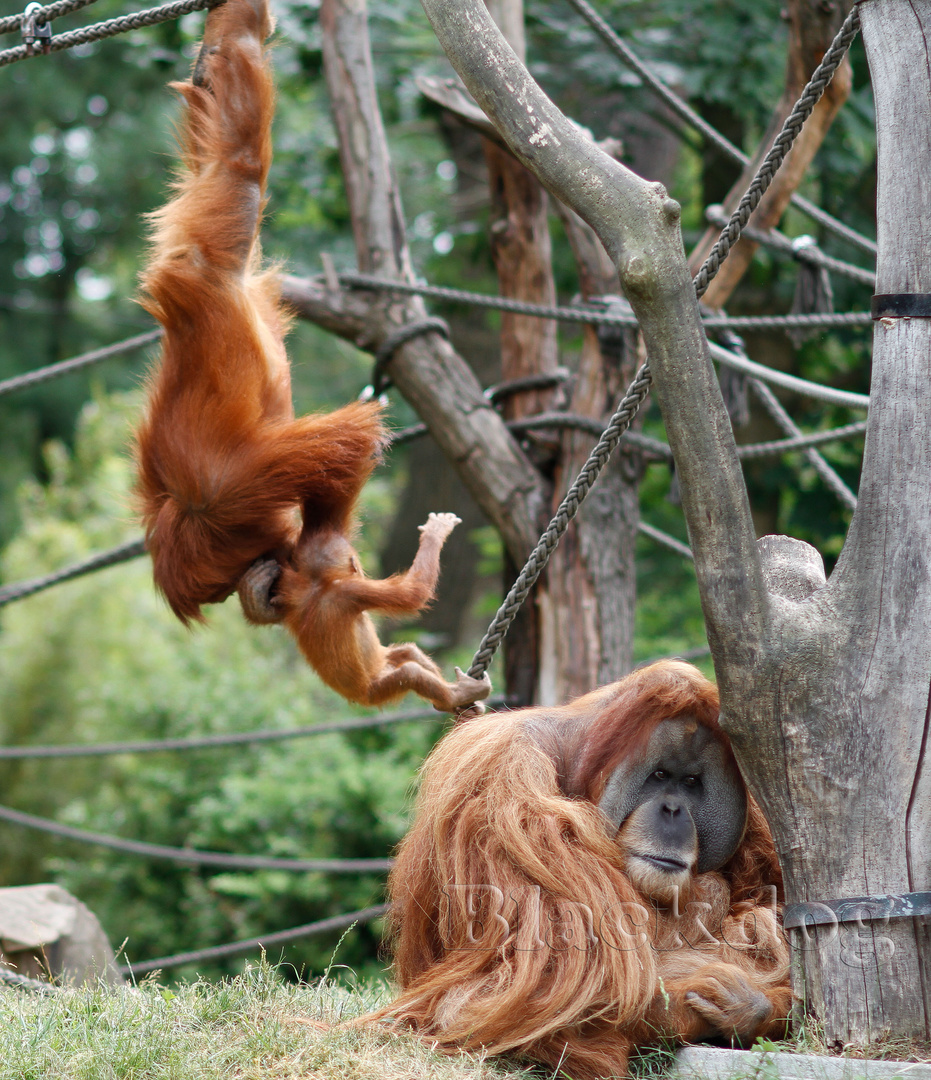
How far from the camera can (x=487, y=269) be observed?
738 centimetres

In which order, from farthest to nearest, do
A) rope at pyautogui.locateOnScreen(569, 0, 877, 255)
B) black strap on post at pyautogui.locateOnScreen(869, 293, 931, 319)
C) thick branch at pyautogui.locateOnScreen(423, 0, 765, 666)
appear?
rope at pyautogui.locateOnScreen(569, 0, 877, 255) < black strap on post at pyautogui.locateOnScreen(869, 293, 931, 319) < thick branch at pyautogui.locateOnScreen(423, 0, 765, 666)

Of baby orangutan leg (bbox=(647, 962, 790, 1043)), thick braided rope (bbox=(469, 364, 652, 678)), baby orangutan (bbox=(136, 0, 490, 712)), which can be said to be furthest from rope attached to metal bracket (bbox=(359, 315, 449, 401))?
baby orangutan leg (bbox=(647, 962, 790, 1043))

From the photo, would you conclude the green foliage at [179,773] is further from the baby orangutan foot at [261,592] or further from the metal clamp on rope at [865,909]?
the metal clamp on rope at [865,909]

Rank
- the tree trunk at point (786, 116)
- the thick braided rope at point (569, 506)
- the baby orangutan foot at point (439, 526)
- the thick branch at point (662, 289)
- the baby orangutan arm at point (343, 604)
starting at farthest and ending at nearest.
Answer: the tree trunk at point (786, 116) < the baby orangutan foot at point (439, 526) < the baby orangutan arm at point (343, 604) < the thick braided rope at point (569, 506) < the thick branch at point (662, 289)

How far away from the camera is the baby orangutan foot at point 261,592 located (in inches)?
139

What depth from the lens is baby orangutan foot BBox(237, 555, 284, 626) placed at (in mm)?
3535

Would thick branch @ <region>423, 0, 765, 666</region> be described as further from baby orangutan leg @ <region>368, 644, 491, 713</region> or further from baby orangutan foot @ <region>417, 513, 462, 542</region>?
baby orangutan foot @ <region>417, 513, 462, 542</region>

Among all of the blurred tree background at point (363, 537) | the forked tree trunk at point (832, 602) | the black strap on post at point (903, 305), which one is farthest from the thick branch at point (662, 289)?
the blurred tree background at point (363, 537)

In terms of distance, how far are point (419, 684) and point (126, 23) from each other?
1.91 m

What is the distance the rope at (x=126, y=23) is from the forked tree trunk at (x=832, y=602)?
0.93 m

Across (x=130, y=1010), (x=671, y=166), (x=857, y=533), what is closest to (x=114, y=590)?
(x=671, y=166)

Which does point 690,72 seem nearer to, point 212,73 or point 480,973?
point 212,73

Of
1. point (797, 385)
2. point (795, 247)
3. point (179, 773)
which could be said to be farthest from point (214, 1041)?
point (179, 773)

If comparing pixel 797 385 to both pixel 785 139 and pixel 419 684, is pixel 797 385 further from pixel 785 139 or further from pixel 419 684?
pixel 785 139
